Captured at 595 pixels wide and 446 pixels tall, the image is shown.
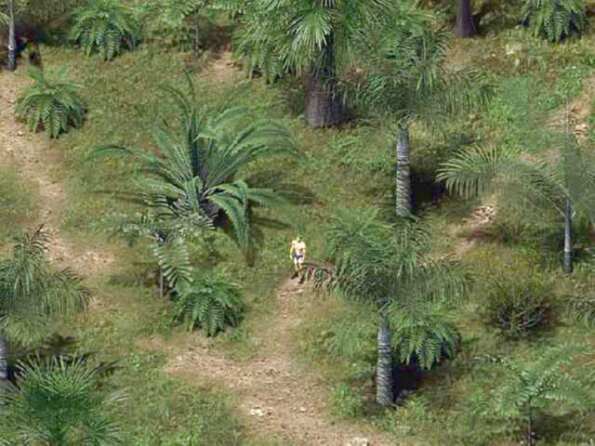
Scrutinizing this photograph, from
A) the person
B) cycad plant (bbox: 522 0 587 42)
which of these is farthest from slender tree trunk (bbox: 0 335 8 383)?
cycad plant (bbox: 522 0 587 42)

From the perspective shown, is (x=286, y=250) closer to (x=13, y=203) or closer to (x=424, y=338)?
(x=424, y=338)

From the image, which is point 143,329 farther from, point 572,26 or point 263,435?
point 572,26

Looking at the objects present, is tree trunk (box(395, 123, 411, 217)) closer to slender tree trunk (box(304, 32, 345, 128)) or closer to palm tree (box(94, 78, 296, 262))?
palm tree (box(94, 78, 296, 262))

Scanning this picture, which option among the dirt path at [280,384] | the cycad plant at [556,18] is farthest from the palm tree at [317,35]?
the dirt path at [280,384]

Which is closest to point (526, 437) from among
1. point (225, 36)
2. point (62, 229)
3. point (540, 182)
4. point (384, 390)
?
point (384, 390)

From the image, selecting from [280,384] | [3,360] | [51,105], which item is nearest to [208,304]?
[280,384]

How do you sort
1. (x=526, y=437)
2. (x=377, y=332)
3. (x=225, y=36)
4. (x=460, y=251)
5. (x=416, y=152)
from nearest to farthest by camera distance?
(x=526, y=437) < (x=377, y=332) < (x=460, y=251) < (x=416, y=152) < (x=225, y=36)

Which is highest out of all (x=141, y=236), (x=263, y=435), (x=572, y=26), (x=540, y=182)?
(x=572, y=26)
